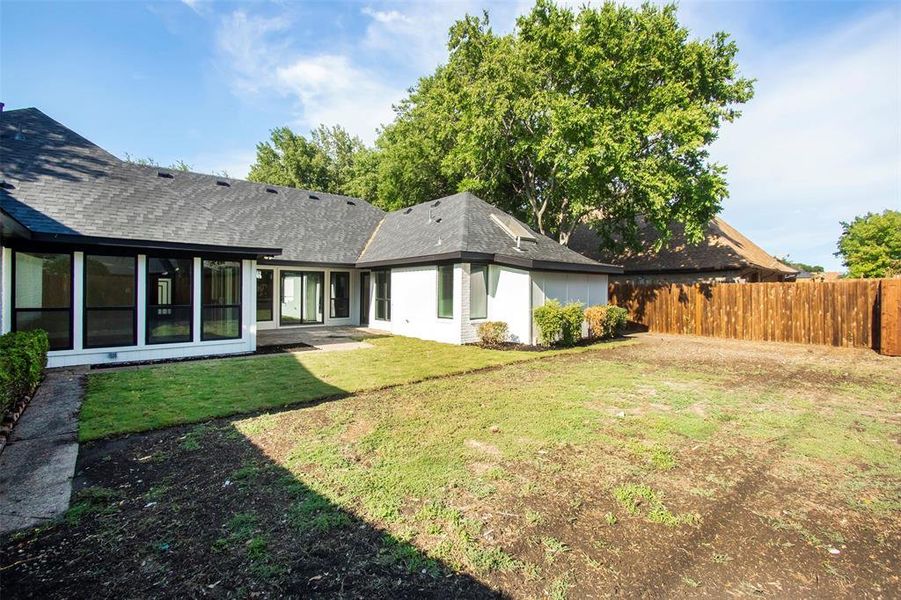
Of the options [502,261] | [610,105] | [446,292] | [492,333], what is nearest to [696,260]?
[610,105]

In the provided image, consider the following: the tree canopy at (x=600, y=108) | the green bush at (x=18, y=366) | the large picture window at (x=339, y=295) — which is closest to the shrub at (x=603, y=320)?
the tree canopy at (x=600, y=108)

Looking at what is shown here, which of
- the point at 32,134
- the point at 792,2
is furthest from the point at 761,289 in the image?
the point at 32,134

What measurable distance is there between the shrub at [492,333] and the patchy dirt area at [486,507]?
5.98m

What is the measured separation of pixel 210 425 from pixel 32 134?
1092 centimetres

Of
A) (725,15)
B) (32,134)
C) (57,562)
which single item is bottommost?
(57,562)

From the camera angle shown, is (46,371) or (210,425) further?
(46,371)

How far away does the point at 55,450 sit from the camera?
451cm

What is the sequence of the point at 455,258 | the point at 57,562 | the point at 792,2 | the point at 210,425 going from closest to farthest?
the point at 57,562, the point at 210,425, the point at 792,2, the point at 455,258

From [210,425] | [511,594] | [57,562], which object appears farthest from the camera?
[210,425]

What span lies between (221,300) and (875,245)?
53.8 metres

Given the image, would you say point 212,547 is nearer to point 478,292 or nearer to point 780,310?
point 478,292

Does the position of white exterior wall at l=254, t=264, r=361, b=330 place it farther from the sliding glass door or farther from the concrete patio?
the concrete patio

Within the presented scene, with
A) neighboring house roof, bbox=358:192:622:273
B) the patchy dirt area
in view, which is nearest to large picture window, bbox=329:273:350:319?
neighboring house roof, bbox=358:192:622:273

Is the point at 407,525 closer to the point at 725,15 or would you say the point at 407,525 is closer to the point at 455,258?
the point at 455,258
